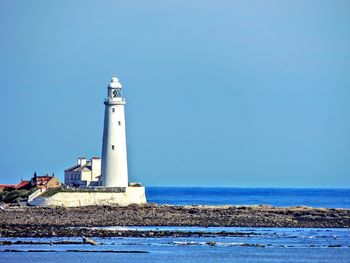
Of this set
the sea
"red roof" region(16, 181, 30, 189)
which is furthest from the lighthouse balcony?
the sea

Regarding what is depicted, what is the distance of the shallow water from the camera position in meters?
42.9

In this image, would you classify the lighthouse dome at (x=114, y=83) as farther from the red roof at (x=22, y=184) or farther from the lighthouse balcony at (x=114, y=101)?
the red roof at (x=22, y=184)

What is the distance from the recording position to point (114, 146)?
69.7 meters

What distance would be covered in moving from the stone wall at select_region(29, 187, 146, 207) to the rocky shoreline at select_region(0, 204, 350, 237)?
5.59 ft

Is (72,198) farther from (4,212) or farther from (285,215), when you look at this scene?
(285,215)

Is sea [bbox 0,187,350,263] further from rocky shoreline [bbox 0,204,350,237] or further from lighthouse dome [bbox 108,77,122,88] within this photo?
lighthouse dome [bbox 108,77,122,88]

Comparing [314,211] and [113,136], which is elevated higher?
[113,136]

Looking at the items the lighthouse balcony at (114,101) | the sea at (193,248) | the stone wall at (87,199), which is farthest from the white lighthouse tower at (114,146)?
the sea at (193,248)

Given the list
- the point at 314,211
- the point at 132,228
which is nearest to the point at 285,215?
the point at 314,211

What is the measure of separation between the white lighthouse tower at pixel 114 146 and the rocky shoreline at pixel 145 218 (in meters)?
3.46

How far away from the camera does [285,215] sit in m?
64.0

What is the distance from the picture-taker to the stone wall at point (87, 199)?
2640 inches

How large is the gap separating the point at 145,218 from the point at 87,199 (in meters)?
8.64

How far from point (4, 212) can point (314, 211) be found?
18686 mm
